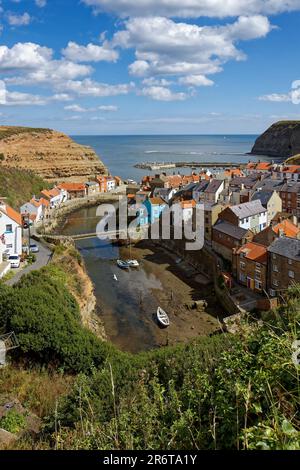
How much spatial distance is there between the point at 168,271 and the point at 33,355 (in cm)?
1718

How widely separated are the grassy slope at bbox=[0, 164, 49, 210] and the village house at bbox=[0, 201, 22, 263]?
21.0 metres

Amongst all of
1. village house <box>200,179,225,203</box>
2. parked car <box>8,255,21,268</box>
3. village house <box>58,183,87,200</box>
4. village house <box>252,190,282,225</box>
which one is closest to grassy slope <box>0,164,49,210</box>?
village house <box>58,183,87,200</box>

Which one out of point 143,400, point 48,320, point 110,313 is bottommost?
point 110,313

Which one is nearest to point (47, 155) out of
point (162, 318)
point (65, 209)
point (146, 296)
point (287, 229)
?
point (65, 209)

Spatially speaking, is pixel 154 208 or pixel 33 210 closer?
pixel 154 208

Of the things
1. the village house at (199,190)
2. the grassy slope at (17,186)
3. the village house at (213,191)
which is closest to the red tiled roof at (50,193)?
the grassy slope at (17,186)

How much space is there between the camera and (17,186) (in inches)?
2184

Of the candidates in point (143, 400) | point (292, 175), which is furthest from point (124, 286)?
point (292, 175)

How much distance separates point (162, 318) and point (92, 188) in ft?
164

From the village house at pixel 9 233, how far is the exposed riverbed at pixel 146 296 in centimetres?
626

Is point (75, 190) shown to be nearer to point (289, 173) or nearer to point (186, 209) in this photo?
point (186, 209)

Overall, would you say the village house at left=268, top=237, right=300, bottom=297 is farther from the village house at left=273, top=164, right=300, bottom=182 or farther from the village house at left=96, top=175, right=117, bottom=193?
the village house at left=96, top=175, right=117, bottom=193
